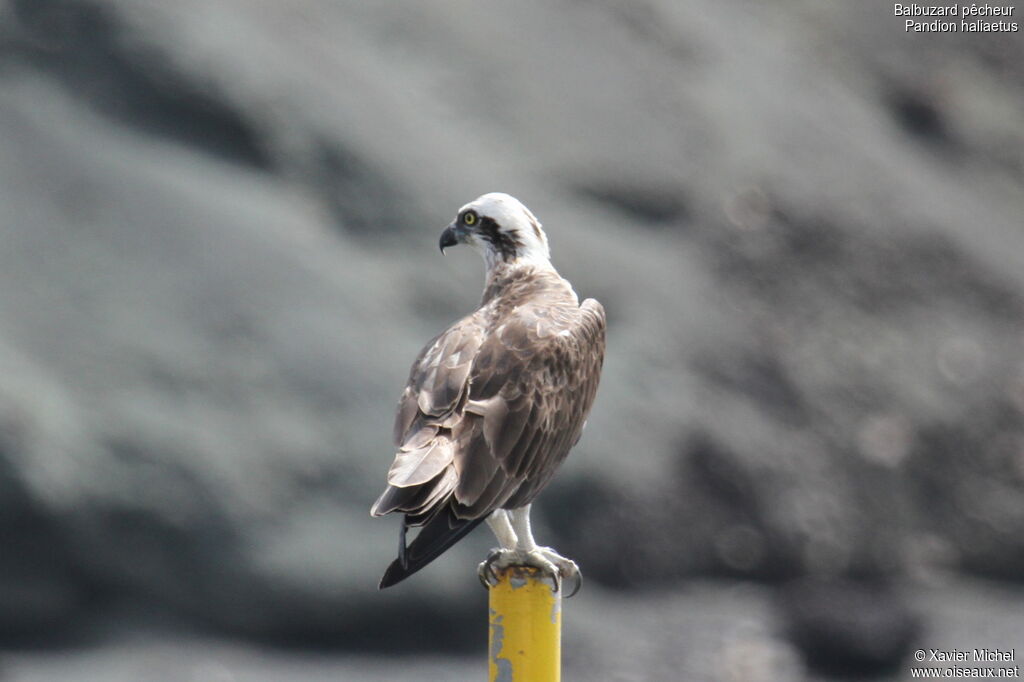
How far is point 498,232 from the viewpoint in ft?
21.0

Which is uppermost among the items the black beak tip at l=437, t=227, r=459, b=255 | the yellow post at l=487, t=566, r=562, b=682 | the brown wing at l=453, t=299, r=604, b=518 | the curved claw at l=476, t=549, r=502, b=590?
the black beak tip at l=437, t=227, r=459, b=255

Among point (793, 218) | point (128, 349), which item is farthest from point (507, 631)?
point (793, 218)

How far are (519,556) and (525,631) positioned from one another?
70 cm

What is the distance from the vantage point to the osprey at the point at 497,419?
188 inches

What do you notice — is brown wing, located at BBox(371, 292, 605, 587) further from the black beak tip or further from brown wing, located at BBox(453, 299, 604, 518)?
the black beak tip

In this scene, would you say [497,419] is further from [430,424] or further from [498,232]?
[498,232]

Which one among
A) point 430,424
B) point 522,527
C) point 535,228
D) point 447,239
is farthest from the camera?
point 535,228

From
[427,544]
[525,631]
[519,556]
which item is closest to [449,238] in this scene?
[519,556]

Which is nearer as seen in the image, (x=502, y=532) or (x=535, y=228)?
(x=502, y=532)

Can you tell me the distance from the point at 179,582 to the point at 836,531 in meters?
5.32

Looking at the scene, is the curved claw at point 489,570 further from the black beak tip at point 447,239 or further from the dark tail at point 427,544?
the black beak tip at point 447,239

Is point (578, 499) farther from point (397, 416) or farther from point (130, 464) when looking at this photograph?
point (397, 416)

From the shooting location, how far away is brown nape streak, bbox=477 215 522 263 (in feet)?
20.9

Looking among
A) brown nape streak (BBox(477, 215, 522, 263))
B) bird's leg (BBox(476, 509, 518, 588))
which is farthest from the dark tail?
brown nape streak (BBox(477, 215, 522, 263))
